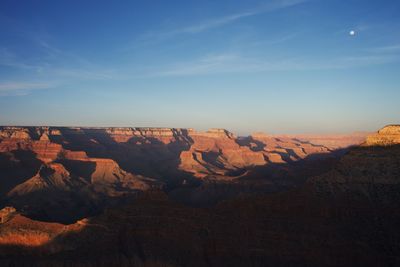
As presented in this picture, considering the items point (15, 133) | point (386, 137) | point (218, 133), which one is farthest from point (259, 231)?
point (218, 133)

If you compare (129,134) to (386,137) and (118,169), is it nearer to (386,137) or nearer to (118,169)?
(118,169)

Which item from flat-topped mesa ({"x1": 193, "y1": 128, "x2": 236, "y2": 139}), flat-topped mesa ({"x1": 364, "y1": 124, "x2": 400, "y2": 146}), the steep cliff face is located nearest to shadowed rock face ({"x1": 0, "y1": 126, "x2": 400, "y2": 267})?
the steep cliff face

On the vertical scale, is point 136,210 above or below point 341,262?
above

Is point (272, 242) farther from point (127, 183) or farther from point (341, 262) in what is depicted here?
point (127, 183)

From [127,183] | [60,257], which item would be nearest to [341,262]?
[60,257]

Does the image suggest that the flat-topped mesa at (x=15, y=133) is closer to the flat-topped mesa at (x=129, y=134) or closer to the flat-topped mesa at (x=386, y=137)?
the flat-topped mesa at (x=129, y=134)
